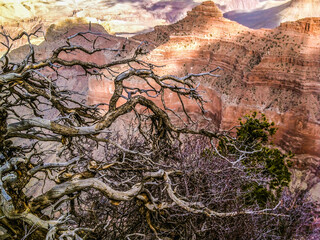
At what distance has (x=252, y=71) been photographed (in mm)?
22062

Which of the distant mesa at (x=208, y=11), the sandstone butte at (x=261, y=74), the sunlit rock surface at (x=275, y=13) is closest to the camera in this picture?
the sandstone butte at (x=261, y=74)

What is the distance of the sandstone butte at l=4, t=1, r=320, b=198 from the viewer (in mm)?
19844

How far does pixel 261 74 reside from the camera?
2180 cm

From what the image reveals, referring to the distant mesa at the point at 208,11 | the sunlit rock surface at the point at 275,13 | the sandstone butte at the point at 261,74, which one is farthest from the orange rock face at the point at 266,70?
the sunlit rock surface at the point at 275,13

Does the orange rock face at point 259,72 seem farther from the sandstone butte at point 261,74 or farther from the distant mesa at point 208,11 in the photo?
the distant mesa at point 208,11

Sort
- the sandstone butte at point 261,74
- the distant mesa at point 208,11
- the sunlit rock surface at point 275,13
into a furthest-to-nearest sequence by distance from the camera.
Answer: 1. the sunlit rock surface at point 275,13
2. the distant mesa at point 208,11
3. the sandstone butte at point 261,74

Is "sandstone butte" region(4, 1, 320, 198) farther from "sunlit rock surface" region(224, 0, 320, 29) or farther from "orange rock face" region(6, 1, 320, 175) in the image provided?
"sunlit rock surface" region(224, 0, 320, 29)

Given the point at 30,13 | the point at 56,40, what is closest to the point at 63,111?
the point at 56,40

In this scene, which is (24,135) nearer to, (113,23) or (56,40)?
(56,40)

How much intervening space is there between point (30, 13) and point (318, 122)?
224 ft

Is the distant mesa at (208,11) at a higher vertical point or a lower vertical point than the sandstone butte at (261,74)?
higher

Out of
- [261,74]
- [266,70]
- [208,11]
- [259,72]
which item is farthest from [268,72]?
[208,11]

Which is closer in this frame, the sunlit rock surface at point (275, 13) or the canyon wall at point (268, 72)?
the canyon wall at point (268, 72)

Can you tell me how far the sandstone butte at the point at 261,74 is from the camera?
19.8 metres
